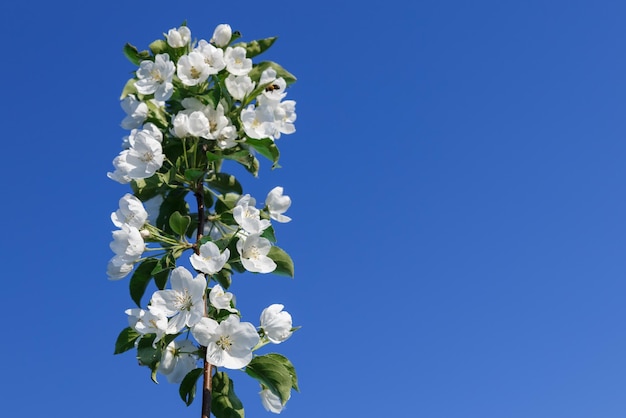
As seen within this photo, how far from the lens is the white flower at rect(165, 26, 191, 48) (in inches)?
150

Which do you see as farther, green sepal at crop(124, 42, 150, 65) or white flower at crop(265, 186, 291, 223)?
green sepal at crop(124, 42, 150, 65)

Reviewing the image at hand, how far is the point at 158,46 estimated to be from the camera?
394 centimetres

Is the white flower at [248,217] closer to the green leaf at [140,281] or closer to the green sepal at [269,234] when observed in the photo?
the green sepal at [269,234]

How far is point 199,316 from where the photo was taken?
3.18 metres

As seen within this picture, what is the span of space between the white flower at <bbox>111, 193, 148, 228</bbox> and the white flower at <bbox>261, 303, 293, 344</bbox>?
730mm

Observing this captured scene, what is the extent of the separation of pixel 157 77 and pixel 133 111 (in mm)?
224

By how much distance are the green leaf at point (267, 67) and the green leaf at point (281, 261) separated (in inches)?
39.4

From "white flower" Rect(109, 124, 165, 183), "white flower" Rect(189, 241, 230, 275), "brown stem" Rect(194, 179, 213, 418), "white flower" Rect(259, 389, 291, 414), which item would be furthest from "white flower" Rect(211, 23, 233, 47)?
"white flower" Rect(259, 389, 291, 414)

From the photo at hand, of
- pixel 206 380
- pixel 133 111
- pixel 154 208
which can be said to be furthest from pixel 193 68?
pixel 206 380

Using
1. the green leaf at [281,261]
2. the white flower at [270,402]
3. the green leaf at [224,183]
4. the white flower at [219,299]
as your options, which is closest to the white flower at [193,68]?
the green leaf at [224,183]

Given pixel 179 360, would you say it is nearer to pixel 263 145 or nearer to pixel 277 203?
pixel 277 203

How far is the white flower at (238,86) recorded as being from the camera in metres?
3.73

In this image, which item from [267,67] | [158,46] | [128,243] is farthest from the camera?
[267,67]

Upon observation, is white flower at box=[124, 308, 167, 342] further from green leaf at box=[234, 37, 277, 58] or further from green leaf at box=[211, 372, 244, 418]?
green leaf at box=[234, 37, 277, 58]
